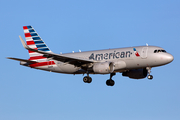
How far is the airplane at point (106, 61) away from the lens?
5434 cm

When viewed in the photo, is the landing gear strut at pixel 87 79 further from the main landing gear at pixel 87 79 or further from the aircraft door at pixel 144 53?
the aircraft door at pixel 144 53

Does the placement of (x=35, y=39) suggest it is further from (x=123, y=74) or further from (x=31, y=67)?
(x=123, y=74)

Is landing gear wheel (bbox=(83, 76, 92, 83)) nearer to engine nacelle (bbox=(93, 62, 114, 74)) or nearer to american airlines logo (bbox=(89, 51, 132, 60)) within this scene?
engine nacelle (bbox=(93, 62, 114, 74))

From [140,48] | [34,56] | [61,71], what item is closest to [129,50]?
[140,48]

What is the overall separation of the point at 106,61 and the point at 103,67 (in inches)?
85.4

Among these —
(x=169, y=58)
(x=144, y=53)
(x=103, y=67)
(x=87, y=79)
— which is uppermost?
(x=144, y=53)

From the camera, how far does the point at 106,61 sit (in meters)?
56.7

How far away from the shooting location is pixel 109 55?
56.9 meters

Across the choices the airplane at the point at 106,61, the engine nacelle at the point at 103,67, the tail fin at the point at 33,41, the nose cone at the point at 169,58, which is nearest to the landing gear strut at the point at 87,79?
the airplane at the point at 106,61

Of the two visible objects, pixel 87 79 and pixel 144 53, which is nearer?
pixel 144 53

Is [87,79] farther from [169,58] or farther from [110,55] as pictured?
[169,58]

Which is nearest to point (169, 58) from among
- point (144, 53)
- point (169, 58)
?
point (169, 58)

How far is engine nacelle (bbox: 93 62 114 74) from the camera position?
179 ft

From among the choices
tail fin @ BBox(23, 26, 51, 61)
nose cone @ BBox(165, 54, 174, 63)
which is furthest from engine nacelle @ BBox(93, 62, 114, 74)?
tail fin @ BBox(23, 26, 51, 61)
